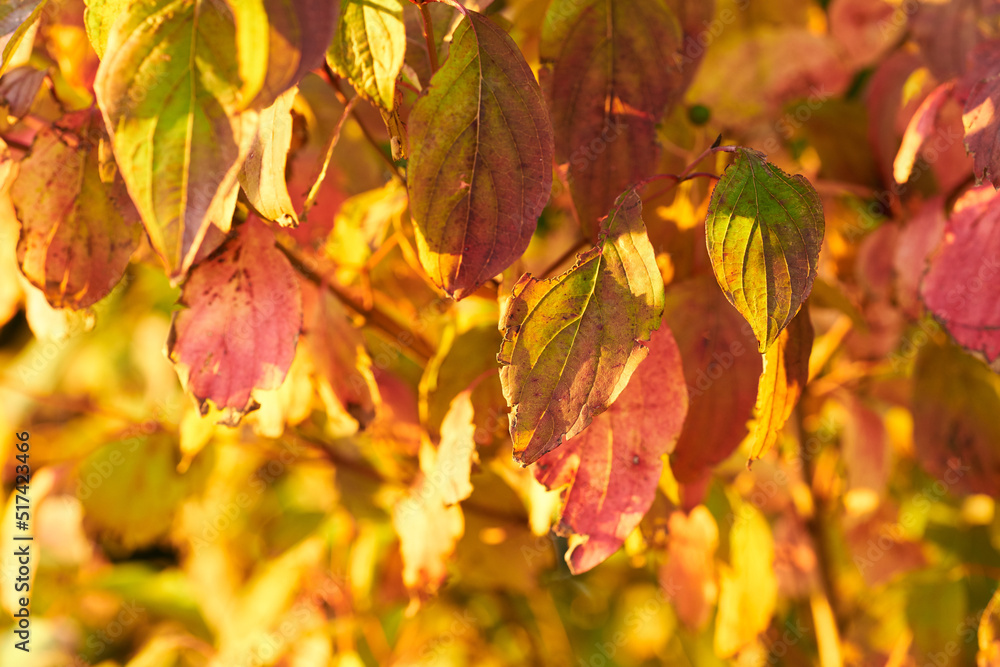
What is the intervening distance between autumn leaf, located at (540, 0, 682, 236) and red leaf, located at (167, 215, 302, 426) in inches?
8.6

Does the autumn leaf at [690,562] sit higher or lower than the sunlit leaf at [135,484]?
higher

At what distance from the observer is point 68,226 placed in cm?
50

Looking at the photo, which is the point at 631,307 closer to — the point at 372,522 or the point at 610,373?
the point at 610,373

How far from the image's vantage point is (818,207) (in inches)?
15.7

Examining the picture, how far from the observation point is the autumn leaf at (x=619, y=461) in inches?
18.0

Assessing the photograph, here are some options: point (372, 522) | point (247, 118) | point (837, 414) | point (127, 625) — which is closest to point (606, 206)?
point (247, 118)

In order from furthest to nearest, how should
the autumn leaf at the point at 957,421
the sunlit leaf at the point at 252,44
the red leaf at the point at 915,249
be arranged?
the autumn leaf at the point at 957,421, the red leaf at the point at 915,249, the sunlit leaf at the point at 252,44

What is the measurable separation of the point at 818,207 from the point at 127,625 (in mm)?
1468

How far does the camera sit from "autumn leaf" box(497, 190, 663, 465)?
38 centimetres

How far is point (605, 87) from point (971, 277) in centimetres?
30

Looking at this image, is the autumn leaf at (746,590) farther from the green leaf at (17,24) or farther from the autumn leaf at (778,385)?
the green leaf at (17,24)

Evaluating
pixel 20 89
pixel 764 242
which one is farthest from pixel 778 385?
pixel 20 89

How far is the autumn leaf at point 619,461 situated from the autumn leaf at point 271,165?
22cm

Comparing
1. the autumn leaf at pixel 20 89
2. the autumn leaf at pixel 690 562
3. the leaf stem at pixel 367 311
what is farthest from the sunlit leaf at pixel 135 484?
the autumn leaf at pixel 690 562
